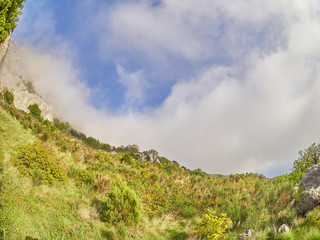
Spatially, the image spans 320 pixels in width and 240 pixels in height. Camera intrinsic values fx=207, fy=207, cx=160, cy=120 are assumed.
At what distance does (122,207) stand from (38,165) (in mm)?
4052

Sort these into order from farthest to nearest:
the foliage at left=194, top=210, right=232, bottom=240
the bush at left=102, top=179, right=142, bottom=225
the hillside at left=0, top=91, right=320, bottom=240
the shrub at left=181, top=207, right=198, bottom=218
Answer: the shrub at left=181, top=207, right=198, bottom=218
the bush at left=102, top=179, right=142, bottom=225
the foliage at left=194, top=210, right=232, bottom=240
the hillside at left=0, top=91, right=320, bottom=240

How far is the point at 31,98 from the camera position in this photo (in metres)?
131

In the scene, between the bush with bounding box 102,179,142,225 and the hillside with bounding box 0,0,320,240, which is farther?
the bush with bounding box 102,179,142,225

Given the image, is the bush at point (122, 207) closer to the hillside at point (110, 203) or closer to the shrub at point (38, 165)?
the hillside at point (110, 203)

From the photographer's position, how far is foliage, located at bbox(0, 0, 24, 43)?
1470 centimetres

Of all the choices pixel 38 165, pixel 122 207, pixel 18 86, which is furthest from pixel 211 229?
pixel 18 86

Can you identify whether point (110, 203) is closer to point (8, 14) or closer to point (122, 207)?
point (122, 207)

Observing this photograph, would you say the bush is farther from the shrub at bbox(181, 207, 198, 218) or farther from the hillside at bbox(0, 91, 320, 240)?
the shrub at bbox(181, 207, 198, 218)

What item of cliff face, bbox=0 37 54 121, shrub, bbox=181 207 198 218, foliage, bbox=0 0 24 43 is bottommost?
shrub, bbox=181 207 198 218

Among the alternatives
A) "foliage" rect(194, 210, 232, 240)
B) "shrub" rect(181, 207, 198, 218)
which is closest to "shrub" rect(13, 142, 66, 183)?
"shrub" rect(181, 207, 198, 218)

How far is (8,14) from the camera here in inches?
622

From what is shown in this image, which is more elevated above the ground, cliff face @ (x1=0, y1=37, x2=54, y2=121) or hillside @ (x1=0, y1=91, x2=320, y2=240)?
cliff face @ (x1=0, y1=37, x2=54, y2=121)

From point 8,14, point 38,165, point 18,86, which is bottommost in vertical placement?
point 38,165

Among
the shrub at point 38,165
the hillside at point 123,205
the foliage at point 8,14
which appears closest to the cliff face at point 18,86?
the foliage at point 8,14
